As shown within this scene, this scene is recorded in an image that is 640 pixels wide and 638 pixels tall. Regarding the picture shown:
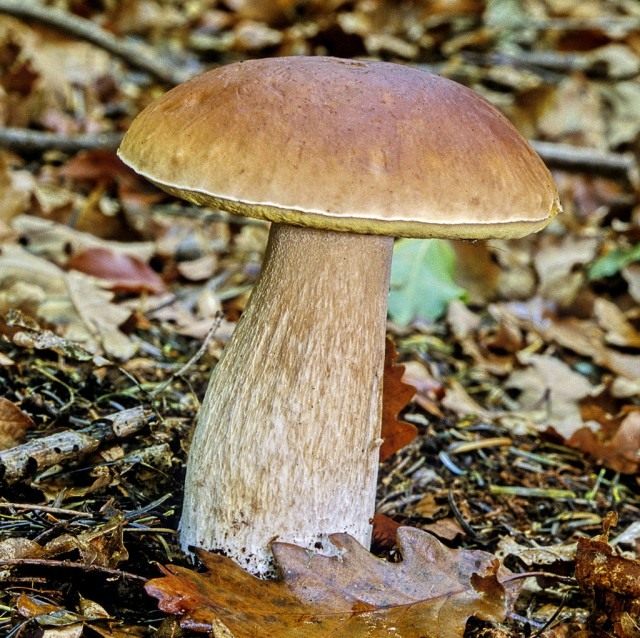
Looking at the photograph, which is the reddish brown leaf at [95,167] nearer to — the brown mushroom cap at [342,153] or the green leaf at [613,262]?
the green leaf at [613,262]

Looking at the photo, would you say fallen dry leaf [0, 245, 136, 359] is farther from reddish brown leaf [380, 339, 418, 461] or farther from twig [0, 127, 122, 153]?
twig [0, 127, 122, 153]

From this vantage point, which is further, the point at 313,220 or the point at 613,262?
the point at 613,262

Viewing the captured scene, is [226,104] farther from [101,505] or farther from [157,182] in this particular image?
[101,505]

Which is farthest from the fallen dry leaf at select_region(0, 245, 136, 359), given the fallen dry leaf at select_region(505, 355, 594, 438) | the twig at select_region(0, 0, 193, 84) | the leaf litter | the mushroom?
the twig at select_region(0, 0, 193, 84)

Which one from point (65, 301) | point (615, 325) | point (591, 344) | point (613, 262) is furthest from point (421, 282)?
point (65, 301)

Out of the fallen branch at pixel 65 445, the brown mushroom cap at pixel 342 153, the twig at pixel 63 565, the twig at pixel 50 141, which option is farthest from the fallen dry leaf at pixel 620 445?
the twig at pixel 50 141

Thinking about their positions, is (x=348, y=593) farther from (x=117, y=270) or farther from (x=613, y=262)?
(x=613, y=262)
